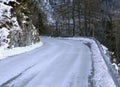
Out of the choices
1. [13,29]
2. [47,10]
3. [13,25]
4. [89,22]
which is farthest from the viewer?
[47,10]

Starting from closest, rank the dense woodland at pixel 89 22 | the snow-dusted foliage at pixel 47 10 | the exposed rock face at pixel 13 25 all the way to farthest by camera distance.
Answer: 1. the exposed rock face at pixel 13 25
2. the dense woodland at pixel 89 22
3. the snow-dusted foliage at pixel 47 10

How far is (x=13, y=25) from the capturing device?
28906 mm

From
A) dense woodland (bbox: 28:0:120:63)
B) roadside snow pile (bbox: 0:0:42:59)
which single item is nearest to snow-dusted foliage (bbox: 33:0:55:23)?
dense woodland (bbox: 28:0:120:63)

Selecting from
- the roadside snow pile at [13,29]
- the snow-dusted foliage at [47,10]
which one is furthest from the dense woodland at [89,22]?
the roadside snow pile at [13,29]

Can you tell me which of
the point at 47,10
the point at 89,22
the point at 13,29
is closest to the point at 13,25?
the point at 13,29

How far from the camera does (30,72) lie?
15.6 m

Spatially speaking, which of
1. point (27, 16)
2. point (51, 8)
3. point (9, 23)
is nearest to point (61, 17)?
point (51, 8)

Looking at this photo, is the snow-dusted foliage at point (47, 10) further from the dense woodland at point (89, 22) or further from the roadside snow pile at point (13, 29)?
the roadside snow pile at point (13, 29)

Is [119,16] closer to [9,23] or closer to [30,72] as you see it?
[9,23]

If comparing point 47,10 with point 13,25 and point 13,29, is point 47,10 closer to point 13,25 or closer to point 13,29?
point 13,25

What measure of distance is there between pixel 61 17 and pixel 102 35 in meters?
18.3

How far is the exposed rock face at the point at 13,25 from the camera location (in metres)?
26.3

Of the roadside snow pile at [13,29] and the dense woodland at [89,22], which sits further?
the dense woodland at [89,22]

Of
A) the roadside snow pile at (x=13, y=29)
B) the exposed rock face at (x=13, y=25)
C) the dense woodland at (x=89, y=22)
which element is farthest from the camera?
the dense woodland at (x=89, y=22)
